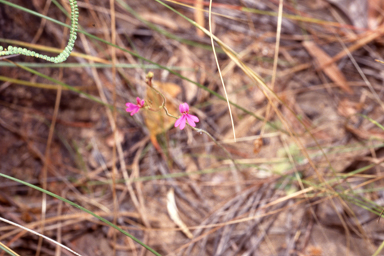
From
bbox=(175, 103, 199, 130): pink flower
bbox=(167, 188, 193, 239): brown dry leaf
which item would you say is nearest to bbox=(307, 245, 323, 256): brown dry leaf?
bbox=(167, 188, 193, 239): brown dry leaf

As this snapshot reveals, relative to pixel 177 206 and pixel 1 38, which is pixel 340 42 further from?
pixel 1 38

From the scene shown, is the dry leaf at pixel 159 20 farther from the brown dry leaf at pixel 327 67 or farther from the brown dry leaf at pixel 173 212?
the brown dry leaf at pixel 173 212

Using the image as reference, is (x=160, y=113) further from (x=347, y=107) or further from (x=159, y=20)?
(x=347, y=107)

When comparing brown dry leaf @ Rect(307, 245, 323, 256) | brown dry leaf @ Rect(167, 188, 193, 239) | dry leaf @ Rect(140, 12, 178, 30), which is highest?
dry leaf @ Rect(140, 12, 178, 30)

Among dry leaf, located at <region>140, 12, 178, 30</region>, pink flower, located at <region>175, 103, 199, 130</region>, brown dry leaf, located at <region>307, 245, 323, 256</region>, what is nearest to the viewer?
pink flower, located at <region>175, 103, 199, 130</region>

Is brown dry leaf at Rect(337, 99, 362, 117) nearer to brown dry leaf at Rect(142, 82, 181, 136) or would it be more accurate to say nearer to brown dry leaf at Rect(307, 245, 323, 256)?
brown dry leaf at Rect(307, 245, 323, 256)

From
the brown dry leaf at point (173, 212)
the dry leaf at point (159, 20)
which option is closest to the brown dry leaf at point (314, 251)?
the brown dry leaf at point (173, 212)

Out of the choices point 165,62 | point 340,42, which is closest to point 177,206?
point 165,62
